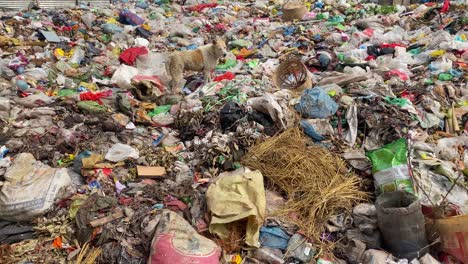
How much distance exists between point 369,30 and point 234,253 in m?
6.52

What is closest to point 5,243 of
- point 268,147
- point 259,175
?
point 259,175

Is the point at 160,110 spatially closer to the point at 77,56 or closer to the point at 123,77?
the point at 123,77

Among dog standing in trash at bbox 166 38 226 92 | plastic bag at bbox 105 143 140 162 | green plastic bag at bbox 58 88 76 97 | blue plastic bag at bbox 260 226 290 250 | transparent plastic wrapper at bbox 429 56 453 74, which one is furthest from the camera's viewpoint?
dog standing in trash at bbox 166 38 226 92

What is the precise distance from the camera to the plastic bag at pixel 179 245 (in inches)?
97.0

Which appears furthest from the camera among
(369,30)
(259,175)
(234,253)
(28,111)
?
(369,30)

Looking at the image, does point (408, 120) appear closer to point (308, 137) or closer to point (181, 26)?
point (308, 137)

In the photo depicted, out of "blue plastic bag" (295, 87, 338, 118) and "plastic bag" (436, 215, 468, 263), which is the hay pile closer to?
"blue plastic bag" (295, 87, 338, 118)

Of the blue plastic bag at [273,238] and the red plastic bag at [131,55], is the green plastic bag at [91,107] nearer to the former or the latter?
the red plastic bag at [131,55]

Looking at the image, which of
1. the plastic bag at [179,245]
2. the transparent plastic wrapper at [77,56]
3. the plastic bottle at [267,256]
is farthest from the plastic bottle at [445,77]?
the transparent plastic wrapper at [77,56]

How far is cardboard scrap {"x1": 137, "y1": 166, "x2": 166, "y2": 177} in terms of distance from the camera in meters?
3.67

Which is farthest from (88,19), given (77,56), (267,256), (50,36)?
(267,256)

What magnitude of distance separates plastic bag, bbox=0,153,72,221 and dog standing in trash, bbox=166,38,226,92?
2551 millimetres

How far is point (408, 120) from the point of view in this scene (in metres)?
4.02

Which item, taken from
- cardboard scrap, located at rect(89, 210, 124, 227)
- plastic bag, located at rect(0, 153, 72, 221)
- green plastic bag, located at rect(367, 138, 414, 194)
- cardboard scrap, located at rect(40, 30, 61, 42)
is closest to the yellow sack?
cardboard scrap, located at rect(89, 210, 124, 227)
